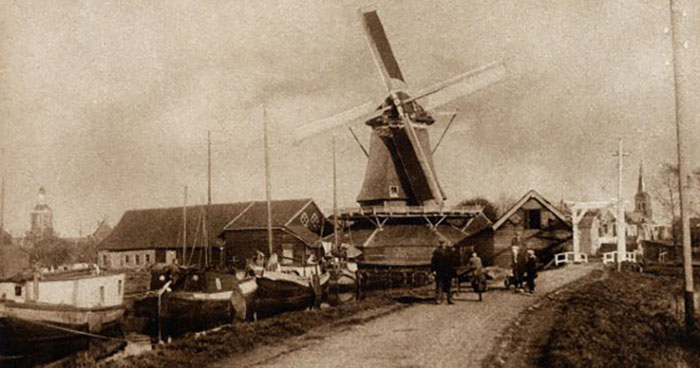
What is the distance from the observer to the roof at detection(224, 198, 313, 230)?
50.1 meters

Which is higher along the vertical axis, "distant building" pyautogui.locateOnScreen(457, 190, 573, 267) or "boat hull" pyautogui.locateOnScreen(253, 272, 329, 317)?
"distant building" pyautogui.locateOnScreen(457, 190, 573, 267)

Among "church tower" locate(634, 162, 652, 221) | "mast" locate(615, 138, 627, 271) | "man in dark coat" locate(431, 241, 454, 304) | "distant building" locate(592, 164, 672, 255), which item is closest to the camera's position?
"man in dark coat" locate(431, 241, 454, 304)

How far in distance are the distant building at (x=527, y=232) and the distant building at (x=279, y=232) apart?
40.5ft

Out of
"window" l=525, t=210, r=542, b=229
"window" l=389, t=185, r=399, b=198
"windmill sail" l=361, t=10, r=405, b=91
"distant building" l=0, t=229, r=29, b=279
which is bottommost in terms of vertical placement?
"distant building" l=0, t=229, r=29, b=279

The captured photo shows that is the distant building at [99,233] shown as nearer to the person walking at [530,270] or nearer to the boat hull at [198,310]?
the boat hull at [198,310]

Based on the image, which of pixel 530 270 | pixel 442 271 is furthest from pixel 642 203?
pixel 442 271

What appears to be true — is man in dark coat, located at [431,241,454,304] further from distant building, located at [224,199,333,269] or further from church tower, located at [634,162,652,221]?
church tower, located at [634,162,652,221]

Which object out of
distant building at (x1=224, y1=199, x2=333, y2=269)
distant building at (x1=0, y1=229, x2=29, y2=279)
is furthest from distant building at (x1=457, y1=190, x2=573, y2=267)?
distant building at (x1=0, y1=229, x2=29, y2=279)

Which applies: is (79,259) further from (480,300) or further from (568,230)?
(480,300)

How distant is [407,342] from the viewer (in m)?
11.1

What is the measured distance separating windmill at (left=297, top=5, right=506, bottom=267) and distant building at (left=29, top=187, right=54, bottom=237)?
139 feet

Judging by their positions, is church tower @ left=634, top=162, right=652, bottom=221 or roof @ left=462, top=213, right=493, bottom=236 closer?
roof @ left=462, top=213, right=493, bottom=236

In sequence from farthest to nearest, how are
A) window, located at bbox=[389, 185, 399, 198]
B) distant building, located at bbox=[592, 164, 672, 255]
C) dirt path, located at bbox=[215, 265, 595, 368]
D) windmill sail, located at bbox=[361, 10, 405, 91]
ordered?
distant building, located at bbox=[592, 164, 672, 255], window, located at bbox=[389, 185, 399, 198], windmill sail, located at bbox=[361, 10, 405, 91], dirt path, located at bbox=[215, 265, 595, 368]

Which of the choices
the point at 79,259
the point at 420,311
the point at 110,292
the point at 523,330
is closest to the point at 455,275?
the point at 420,311
